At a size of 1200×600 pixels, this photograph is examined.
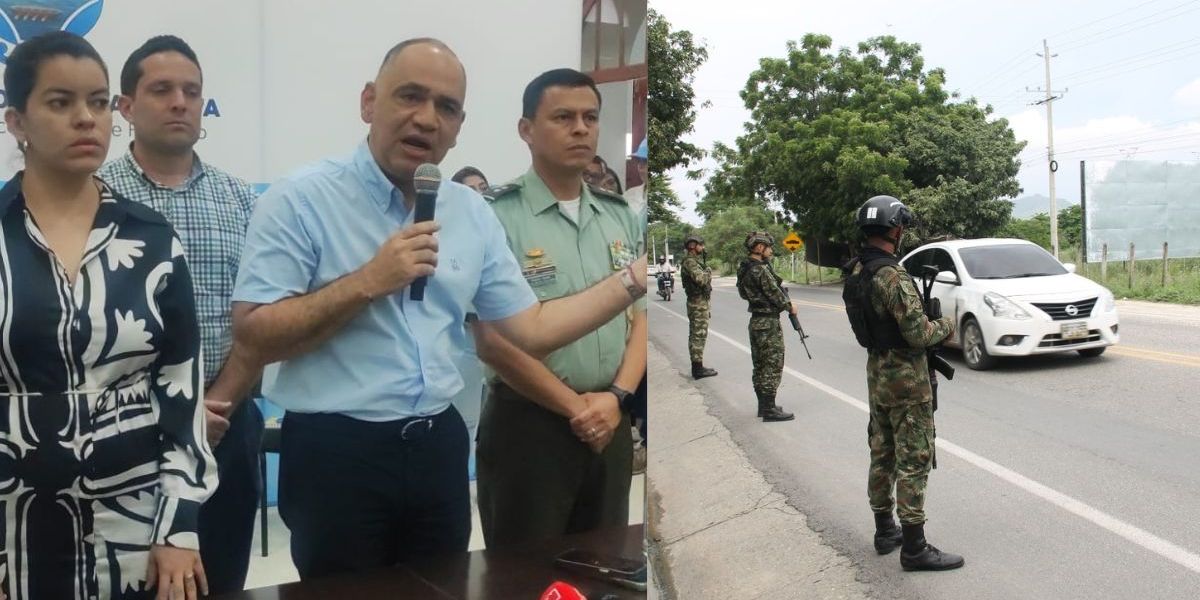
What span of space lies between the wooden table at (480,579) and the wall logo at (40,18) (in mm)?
834

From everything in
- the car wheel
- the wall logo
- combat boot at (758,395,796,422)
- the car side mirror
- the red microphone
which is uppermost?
the wall logo

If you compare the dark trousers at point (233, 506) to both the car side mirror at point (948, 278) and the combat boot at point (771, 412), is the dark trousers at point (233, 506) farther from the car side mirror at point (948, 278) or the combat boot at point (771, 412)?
the car side mirror at point (948, 278)

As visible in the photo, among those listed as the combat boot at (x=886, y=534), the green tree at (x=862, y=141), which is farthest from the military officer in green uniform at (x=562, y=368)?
the green tree at (x=862, y=141)

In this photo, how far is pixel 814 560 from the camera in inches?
176

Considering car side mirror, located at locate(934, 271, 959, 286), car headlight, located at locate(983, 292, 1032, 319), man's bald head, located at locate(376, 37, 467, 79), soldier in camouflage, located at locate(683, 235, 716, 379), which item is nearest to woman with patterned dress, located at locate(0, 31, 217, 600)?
man's bald head, located at locate(376, 37, 467, 79)

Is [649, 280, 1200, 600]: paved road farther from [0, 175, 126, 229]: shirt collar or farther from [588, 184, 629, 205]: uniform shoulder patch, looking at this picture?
[0, 175, 126, 229]: shirt collar

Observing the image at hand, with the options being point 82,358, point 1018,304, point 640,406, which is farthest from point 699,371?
point 82,358

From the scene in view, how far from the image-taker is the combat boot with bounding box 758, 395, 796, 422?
25.1 feet

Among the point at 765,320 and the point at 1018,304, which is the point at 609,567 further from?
the point at 1018,304

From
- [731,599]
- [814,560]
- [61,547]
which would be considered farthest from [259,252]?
[814,560]

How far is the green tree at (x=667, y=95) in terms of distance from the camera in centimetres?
834

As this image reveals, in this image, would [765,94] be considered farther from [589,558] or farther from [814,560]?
[589,558]

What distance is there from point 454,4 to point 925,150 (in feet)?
42.4

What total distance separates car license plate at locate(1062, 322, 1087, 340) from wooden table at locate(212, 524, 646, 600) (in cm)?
858
